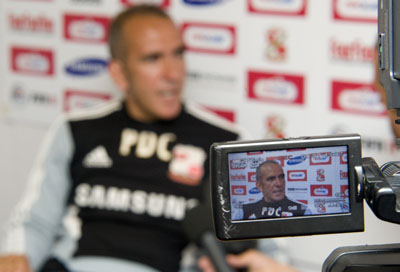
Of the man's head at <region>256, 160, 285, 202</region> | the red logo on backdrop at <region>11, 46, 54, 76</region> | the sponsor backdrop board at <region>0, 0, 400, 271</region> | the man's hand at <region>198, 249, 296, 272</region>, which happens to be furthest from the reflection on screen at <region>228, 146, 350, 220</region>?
the red logo on backdrop at <region>11, 46, 54, 76</region>

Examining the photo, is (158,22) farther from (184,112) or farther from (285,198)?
(285,198)

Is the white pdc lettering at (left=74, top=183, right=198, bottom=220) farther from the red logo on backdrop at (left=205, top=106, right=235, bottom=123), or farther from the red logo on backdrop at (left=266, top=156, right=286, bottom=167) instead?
the red logo on backdrop at (left=266, top=156, right=286, bottom=167)

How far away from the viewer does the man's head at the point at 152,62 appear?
6.41ft

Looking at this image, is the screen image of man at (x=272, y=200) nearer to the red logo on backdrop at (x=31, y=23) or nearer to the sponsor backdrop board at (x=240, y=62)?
the sponsor backdrop board at (x=240, y=62)

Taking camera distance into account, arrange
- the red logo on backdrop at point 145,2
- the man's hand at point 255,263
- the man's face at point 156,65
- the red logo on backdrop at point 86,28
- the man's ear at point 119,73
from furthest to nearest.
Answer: the red logo on backdrop at point 86,28 < the red logo on backdrop at point 145,2 < the man's ear at point 119,73 < the man's face at point 156,65 < the man's hand at point 255,263

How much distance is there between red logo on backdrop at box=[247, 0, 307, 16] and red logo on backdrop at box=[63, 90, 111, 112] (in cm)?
62

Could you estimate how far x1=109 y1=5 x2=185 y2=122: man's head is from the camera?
6.41ft

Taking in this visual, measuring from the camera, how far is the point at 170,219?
1.85m

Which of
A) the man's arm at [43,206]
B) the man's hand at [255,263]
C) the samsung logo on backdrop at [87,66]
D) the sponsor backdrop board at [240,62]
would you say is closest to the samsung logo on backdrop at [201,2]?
the sponsor backdrop board at [240,62]

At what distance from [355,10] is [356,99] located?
0.80 feet

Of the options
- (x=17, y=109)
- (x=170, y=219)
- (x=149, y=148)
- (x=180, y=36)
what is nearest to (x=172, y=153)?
(x=149, y=148)

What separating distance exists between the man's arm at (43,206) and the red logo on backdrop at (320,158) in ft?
4.27

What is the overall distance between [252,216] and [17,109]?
6.50 feet

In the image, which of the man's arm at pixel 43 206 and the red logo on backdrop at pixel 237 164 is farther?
the man's arm at pixel 43 206
